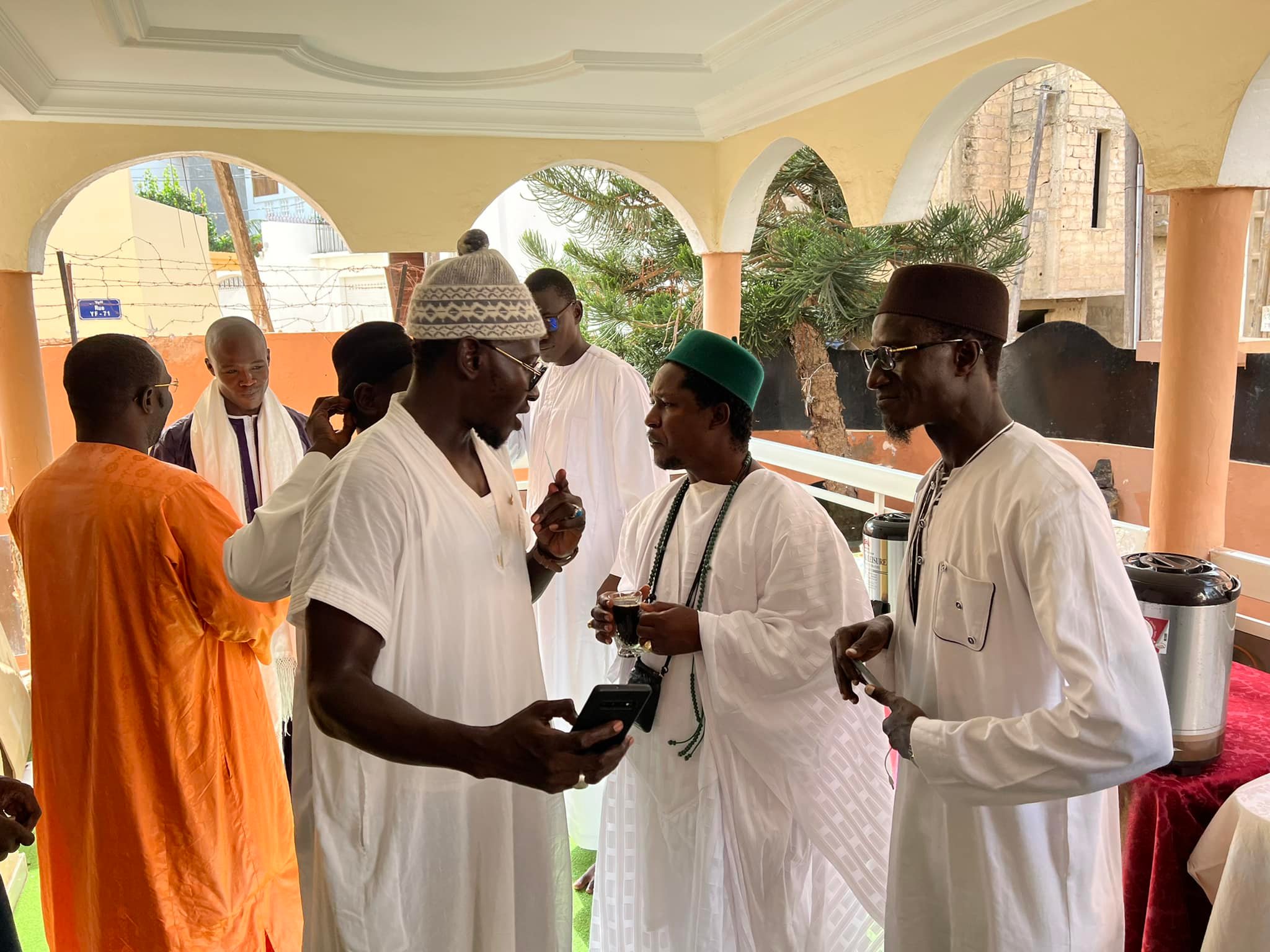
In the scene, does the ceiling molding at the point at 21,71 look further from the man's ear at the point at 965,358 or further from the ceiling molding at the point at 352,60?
the man's ear at the point at 965,358

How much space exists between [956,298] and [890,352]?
169 millimetres

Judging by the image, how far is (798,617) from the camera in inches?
91.4

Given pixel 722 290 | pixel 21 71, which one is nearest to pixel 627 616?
pixel 21 71

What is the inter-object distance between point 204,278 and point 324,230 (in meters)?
7.51

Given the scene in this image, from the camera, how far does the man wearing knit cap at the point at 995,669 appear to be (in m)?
1.59

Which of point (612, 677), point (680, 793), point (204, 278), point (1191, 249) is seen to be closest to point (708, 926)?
point (680, 793)

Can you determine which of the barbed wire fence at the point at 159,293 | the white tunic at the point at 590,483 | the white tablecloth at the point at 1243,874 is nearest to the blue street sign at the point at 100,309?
the barbed wire fence at the point at 159,293

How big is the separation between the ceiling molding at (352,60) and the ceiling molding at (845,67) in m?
0.51

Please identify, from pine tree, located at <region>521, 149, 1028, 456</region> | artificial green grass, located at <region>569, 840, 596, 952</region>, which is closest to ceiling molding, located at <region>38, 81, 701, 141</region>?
artificial green grass, located at <region>569, 840, 596, 952</region>

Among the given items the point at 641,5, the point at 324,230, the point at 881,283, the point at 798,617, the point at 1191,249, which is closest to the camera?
the point at 798,617

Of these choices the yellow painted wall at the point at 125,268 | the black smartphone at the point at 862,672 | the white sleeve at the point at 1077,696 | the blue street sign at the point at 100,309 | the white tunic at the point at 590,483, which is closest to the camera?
the white sleeve at the point at 1077,696

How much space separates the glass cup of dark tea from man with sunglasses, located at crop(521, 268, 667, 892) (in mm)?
1635

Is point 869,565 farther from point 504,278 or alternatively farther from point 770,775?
point 504,278

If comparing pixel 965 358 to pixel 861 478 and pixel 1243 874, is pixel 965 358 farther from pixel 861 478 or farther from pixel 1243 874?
pixel 861 478
